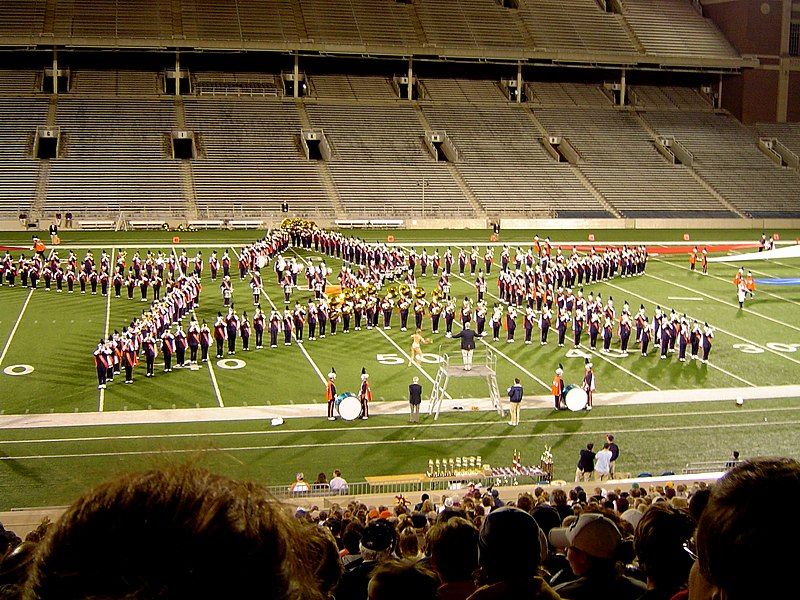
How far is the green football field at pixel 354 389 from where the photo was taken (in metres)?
13.7

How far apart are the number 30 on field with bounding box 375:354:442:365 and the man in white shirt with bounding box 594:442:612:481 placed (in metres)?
6.51

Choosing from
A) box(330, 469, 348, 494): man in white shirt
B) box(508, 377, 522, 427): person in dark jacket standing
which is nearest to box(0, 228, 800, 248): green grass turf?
box(508, 377, 522, 427): person in dark jacket standing

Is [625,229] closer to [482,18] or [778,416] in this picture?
[482,18]

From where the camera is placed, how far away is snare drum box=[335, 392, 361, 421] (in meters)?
15.1

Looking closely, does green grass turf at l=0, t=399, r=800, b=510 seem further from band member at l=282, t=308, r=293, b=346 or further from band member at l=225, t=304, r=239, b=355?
band member at l=282, t=308, r=293, b=346

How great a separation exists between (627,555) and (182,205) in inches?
1448

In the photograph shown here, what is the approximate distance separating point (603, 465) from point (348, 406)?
4.20 metres

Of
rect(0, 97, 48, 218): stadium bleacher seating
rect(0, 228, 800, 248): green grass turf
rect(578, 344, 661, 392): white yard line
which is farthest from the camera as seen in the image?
rect(0, 97, 48, 218): stadium bleacher seating

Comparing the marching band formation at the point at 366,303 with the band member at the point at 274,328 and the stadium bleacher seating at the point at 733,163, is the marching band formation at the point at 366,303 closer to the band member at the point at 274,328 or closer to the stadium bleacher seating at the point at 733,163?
the band member at the point at 274,328

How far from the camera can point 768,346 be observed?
21062mm

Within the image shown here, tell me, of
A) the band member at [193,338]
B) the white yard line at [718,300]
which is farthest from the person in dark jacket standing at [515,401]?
the white yard line at [718,300]

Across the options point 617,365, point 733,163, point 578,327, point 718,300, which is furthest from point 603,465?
point 733,163

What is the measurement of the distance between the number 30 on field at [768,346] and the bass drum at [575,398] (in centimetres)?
620

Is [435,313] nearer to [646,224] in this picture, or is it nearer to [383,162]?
[646,224]
